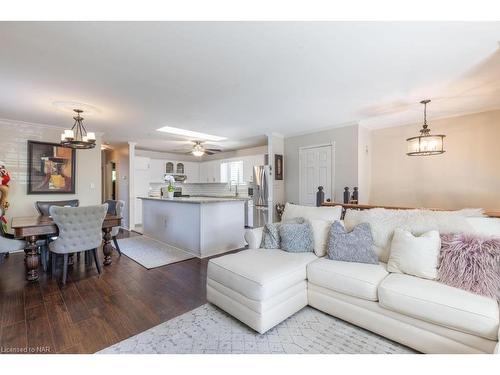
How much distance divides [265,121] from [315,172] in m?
1.62

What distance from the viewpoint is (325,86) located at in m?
2.80

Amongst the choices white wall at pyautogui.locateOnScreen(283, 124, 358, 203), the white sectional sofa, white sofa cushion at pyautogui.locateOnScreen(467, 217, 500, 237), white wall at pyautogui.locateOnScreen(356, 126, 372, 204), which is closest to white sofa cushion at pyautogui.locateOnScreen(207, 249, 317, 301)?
the white sectional sofa

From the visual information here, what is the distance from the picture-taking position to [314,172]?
16.5ft

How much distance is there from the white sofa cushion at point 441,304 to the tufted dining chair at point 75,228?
10.7ft

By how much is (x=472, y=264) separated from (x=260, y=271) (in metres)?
1.55

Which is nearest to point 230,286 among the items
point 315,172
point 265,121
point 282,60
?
point 282,60

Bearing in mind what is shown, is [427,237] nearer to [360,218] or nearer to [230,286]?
[360,218]

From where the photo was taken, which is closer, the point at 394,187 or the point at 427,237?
the point at 427,237

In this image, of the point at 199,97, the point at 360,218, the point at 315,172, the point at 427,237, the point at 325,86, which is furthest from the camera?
the point at 315,172

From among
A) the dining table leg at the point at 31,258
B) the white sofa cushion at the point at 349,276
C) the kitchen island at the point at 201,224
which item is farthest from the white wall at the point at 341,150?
the dining table leg at the point at 31,258

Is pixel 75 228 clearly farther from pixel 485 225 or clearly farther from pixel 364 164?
pixel 364 164

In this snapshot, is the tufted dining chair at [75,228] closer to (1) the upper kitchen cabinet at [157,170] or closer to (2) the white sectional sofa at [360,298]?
(2) the white sectional sofa at [360,298]

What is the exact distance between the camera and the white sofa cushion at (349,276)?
1.83 metres

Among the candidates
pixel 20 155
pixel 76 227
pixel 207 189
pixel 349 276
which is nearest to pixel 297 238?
pixel 349 276
